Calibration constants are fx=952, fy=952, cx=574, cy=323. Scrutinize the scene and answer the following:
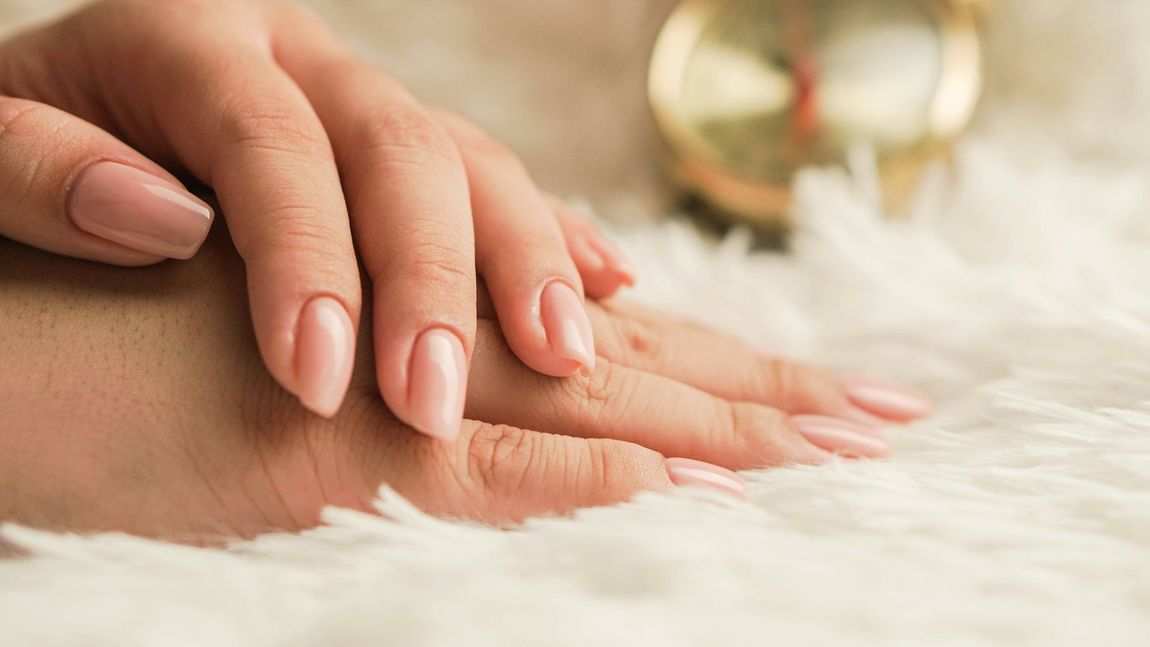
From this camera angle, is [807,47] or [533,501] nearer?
[533,501]

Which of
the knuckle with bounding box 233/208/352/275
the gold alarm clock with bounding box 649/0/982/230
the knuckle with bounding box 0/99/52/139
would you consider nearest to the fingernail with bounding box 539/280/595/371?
the knuckle with bounding box 233/208/352/275

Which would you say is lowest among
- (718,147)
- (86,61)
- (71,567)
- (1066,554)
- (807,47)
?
(71,567)

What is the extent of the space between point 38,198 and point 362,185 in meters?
0.15

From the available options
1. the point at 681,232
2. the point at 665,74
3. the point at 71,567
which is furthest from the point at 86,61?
the point at 665,74

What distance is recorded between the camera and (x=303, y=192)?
43cm

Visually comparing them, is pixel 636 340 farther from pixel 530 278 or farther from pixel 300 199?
pixel 300 199

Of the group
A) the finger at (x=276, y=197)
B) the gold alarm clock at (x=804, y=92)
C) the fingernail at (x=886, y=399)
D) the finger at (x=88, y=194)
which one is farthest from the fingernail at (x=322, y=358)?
the gold alarm clock at (x=804, y=92)

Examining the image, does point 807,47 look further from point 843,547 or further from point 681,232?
point 843,547

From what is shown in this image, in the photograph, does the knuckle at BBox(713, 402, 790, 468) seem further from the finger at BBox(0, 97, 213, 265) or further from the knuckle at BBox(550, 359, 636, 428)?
the finger at BBox(0, 97, 213, 265)

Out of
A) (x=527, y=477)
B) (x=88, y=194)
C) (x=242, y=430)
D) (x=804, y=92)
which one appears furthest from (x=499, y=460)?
(x=804, y=92)

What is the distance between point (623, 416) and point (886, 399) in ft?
0.56

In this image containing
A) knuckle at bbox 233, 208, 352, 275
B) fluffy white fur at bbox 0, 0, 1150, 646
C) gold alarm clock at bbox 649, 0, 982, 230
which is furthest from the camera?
gold alarm clock at bbox 649, 0, 982, 230

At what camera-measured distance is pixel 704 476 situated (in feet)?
1.43

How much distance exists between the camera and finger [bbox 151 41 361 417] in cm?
39
